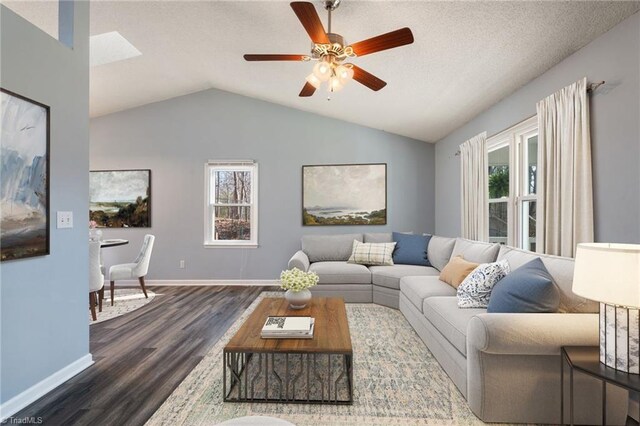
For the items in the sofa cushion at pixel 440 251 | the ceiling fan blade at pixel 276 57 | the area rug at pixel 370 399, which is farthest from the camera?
the sofa cushion at pixel 440 251

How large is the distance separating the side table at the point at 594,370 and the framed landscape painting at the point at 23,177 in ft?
10.6

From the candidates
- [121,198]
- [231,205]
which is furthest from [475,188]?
[121,198]

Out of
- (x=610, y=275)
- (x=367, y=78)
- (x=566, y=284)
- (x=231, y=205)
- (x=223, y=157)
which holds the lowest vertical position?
(x=566, y=284)

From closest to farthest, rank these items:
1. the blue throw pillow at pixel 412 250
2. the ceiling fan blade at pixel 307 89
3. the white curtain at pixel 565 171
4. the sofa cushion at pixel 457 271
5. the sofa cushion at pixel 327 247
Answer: the white curtain at pixel 565 171 < the ceiling fan blade at pixel 307 89 < the sofa cushion at pixel 457 271 < the blue throw pillow at pixel 412 250 < the sofa cushion at pixel 327 247

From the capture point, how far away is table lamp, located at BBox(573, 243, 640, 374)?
1273mm

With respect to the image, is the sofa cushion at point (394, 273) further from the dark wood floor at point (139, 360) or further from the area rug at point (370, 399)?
the dark wood floor at point (139, 360)

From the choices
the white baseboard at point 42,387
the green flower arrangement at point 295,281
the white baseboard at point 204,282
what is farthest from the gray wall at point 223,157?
the white baseboard at point 42,387

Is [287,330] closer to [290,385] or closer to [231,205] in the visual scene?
[290,385]

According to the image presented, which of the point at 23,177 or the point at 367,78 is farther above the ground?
the point at 367,78

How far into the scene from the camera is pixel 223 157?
5.17 meters

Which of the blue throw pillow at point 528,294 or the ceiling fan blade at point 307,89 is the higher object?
the ceiling fan blade at point 307,89

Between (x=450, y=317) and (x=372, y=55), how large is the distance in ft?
8.19

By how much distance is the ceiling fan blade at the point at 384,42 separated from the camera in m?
1.90

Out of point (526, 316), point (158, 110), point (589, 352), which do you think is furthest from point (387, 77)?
point (158, 110)
